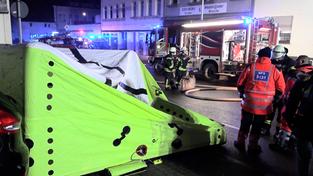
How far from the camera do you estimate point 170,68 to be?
11.9 meters

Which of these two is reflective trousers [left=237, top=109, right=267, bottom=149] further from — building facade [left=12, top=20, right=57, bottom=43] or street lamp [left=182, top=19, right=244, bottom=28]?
building facade [left=12, top=20, right=57, bottom=43]

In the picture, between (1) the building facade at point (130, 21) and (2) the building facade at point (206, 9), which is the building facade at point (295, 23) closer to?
(2) the building facade at point (206, 9)

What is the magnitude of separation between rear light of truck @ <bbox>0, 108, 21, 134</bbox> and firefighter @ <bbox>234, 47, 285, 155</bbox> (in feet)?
11.6

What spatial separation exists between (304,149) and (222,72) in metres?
12.3

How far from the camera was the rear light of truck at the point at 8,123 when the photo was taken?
259 centimetres

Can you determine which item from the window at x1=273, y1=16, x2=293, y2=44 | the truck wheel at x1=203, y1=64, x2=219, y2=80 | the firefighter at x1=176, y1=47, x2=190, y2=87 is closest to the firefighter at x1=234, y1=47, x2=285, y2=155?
the firefighter at x1=176, y1=47, x2=190, y2=87

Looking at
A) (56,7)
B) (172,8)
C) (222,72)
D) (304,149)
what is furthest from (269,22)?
(56,7)

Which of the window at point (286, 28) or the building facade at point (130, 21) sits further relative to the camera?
the building facade at point (130, 21)

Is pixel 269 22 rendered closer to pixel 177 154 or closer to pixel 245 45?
pixel 245 45

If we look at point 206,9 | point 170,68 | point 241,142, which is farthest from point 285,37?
A: point 241,142

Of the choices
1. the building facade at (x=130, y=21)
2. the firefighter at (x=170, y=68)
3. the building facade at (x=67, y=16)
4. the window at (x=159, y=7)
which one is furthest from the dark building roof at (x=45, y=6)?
the firefighter at (x=170, y=68)

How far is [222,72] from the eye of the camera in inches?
616

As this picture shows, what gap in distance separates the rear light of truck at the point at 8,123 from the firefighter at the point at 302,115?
2.88m

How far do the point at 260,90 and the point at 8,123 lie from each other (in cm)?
369
